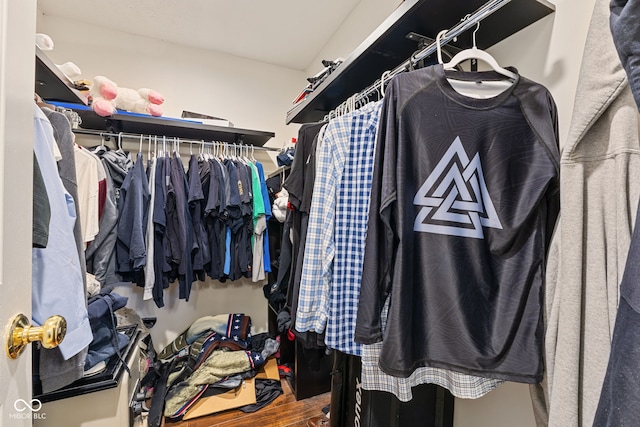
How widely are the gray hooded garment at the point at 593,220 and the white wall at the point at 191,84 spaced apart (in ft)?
6.96

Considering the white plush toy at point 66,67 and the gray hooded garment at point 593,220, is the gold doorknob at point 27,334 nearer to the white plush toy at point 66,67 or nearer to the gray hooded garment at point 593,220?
the gray hooded garment at point 593,220

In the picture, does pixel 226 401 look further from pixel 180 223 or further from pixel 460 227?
pixel 460 227

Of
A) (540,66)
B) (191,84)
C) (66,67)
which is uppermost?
(191,84)

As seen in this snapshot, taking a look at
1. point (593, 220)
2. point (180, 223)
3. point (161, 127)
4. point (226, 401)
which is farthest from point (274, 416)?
point (161, 127)

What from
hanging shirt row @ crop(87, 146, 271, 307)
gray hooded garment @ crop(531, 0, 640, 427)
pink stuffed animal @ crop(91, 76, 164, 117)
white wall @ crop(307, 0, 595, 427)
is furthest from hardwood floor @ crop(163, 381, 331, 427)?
pink stuffed animal @ crop(91, 76, 164, 117)

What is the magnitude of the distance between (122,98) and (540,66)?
220 centimetres

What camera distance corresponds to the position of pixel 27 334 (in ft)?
1.35

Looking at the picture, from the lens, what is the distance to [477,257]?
0.64m

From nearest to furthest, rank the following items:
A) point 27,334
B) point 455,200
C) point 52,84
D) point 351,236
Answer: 1. point 27,334
2. point 455,200
3. point 351,236
4. point 52,84

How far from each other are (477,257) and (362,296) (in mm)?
302

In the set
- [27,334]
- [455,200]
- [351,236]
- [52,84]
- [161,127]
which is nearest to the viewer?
[27,334]

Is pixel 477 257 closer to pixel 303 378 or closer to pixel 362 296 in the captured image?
pixel 362 296

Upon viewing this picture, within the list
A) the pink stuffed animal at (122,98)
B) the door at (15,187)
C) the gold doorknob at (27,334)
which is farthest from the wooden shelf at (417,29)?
the pink stuffed animal at (122,98)

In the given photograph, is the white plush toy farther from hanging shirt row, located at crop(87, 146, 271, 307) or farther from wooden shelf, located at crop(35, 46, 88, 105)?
hanging shirt row, located at crop(87, 146, 271, 307)
